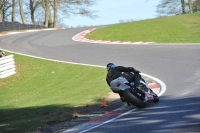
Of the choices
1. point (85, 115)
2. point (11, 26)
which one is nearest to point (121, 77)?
point (85, 115)

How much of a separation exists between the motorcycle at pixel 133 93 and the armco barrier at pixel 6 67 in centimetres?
1081

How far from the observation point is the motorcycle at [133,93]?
9.36 meters

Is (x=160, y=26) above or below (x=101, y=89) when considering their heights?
above

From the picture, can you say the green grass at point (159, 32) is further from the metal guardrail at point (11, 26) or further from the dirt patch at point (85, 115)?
the dirt patch at point (85, 115)

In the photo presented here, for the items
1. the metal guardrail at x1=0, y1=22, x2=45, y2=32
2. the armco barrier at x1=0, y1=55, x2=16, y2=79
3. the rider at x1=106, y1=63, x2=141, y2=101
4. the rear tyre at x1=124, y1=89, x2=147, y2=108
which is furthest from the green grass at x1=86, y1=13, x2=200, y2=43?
the rear tyre at x1=124, y1=89, x2=147, y2=108

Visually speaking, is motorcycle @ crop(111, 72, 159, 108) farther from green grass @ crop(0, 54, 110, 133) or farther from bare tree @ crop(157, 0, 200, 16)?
bare tree @ crop(157, 0, 200, 16)

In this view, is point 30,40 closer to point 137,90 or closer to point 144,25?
point 144,25

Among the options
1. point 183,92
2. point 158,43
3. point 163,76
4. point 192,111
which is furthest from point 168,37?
point 192,111

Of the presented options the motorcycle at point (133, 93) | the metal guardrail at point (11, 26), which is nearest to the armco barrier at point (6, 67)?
the motorcycle at point (133, 93)

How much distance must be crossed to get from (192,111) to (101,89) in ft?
17.6

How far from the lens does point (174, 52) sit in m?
19.5

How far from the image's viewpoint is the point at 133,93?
956 cm

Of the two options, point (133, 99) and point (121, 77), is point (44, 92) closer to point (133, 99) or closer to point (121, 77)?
point (121, 77)

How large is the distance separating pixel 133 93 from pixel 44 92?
21.8ft
